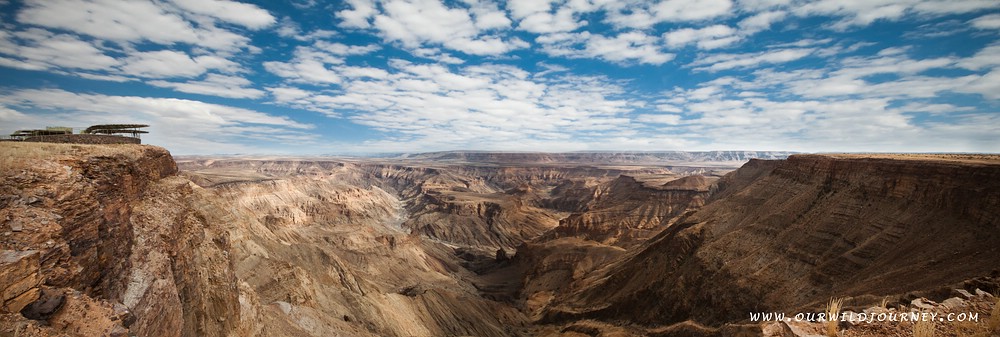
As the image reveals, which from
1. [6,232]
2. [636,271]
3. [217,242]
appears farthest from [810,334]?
[636,271]

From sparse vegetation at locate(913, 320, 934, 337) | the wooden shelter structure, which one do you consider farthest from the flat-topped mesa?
the wooden shelter structure

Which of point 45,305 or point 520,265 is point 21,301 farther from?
point 520,265

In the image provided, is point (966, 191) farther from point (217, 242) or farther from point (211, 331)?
point (217, 242)

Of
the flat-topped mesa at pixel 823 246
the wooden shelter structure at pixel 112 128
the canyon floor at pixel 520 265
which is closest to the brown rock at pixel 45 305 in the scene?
the canyon floor at pixel 520 265

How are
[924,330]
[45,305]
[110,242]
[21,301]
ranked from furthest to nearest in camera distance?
[110,242], [45,305], [21,301], [924,330]

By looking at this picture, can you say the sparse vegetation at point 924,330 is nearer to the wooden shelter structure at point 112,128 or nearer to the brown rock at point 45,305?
the brown rock at point 45,305

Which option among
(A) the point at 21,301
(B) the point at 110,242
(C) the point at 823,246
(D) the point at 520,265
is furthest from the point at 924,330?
(D) the point at 520,265

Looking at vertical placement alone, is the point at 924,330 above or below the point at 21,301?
below
